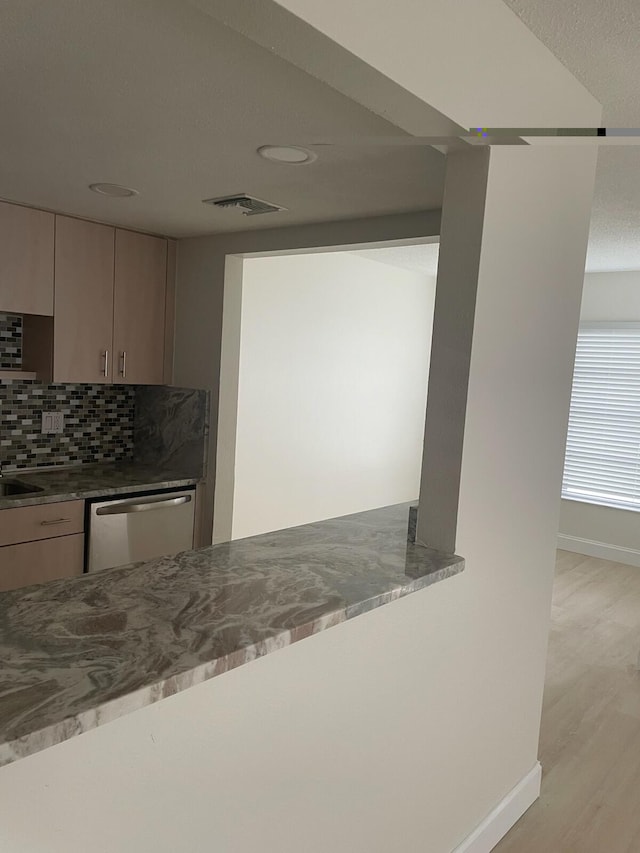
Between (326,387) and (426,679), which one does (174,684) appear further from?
(326,387)

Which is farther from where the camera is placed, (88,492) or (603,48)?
(88,492)

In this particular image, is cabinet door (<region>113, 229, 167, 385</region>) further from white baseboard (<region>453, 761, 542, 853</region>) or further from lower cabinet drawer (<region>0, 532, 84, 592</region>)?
white baseboard (<region>453, 761, 542, 853</region>)

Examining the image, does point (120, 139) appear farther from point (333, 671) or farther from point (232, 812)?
point (232, 812)

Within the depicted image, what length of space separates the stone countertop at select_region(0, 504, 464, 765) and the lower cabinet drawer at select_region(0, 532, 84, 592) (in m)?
1.74

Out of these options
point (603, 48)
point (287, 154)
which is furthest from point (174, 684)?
point (603, 48)

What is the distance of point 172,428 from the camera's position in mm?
4117

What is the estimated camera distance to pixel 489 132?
49 cm

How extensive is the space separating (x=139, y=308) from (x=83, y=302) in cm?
37

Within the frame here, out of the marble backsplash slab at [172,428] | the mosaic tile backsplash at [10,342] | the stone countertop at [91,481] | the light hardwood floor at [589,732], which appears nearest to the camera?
the light hardwood floor at [589,732]

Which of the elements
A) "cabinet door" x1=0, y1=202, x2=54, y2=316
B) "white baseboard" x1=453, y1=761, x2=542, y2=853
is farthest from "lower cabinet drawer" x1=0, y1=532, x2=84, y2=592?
"white baseboard" x1=453, y1=761, x2=542, y2=853

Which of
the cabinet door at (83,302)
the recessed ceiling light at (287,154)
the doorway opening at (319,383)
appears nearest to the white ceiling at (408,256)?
Result: the doorway opening at (319,383)

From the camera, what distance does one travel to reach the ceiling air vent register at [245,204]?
2914 millimetres

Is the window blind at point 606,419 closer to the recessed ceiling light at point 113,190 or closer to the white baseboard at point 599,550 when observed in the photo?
the white baseboard at point 599,550

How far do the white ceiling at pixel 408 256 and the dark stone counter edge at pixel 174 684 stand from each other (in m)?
3.85
